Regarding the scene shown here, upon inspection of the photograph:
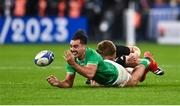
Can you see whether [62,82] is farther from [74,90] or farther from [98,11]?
[98,11]

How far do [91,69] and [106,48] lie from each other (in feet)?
2.94

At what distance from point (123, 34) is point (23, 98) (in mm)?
24600

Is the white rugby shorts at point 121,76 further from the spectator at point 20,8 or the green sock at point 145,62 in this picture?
the spectator at point 20,8

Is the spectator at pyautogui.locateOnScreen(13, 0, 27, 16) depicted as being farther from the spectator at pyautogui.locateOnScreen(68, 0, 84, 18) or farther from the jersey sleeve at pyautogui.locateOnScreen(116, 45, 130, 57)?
the jersey sleeve at pyautogui.locateOnScreen(116, 45, 130, 57)

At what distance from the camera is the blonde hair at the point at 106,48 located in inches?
589

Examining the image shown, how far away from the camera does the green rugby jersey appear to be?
14377 mm

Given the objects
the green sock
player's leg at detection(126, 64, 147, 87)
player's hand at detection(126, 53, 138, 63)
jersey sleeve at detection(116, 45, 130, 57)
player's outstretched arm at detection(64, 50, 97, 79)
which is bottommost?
player's leg at detection(126, 64, 147, 87)

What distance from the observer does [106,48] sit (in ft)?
49.4

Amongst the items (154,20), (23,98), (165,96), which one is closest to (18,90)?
(23,98)

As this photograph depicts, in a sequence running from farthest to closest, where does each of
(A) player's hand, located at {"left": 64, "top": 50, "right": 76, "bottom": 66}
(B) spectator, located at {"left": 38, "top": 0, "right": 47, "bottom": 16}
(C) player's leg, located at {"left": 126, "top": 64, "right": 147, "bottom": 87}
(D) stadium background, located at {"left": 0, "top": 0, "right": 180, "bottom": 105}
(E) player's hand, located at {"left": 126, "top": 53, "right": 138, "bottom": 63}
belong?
1. (B) spectator, located at {"left": 38, "top": 0, "right": 47, "bottom": 16}
2. (D) stadium background, located at {"left": 0, "top": 0, "right": 180, "bottom": 105}
3. (E) player's hand, located at {"left": 126, "top": 53, "right": 138, "bottom": 63}
4. (C) player's leg, located at {"left": 126, "top": 64, "right": 147, "bottom": 87}
5. (A) player's hand, located at {"left": 64, "top": 50, "right": 76, "bottom": 66}

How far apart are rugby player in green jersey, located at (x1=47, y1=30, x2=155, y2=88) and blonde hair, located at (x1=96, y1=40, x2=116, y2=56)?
281mm

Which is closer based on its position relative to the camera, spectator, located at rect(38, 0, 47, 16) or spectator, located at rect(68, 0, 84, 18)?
spectator, located at rect(38, 0, 47, 16)

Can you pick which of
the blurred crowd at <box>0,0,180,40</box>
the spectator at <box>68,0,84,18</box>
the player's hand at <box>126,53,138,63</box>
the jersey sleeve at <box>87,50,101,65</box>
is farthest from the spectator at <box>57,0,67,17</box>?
the jersey sleeve at <box>87,50,101,65</box>

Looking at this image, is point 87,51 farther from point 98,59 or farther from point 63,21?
point 63,21
